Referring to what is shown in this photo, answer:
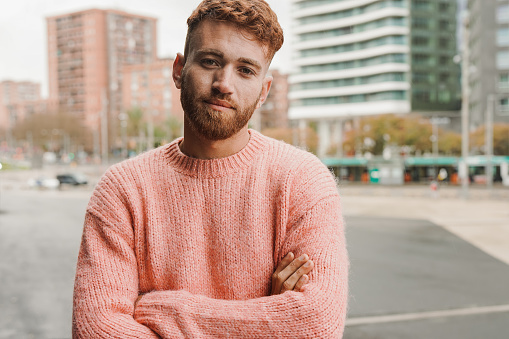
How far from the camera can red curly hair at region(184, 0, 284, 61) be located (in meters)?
1.69

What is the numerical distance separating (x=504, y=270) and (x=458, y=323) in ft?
15.0

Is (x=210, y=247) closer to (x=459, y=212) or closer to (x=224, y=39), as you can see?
(x=224, y=39)

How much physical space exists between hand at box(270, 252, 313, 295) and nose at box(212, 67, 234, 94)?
22.4 inches

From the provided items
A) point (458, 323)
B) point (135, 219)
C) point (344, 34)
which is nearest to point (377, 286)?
point (458, 323)

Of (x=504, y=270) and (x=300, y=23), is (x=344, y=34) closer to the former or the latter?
(x=300, y=23)

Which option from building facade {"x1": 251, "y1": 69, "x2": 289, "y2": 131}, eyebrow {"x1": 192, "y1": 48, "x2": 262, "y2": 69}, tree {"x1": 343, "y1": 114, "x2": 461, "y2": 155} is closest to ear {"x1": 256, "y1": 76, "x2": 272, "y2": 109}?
eyebrow {"x1": 192, "y1": 48, "x2": 262, "y2": 69}

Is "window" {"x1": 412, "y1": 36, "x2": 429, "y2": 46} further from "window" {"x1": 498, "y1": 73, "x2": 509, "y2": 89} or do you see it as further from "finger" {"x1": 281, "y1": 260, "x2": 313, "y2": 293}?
"finger" {"x1": 281, "y1": 260, "x2": 313, "y2": 293}

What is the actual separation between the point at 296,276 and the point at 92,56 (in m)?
113

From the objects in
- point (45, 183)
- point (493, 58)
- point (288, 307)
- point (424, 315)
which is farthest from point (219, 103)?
point (493, 58)

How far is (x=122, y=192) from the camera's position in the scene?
1.85 meters

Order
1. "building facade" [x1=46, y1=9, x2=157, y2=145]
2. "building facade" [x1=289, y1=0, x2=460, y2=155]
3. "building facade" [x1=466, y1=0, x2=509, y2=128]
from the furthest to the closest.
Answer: "building facade" [x1=46, y1=9, x2=157, y2=145]
"building facade" [x1=289, y1=0, x2=460, y2=155]
"building facade" [x1=466, y1=0, x2=509, y2=128]

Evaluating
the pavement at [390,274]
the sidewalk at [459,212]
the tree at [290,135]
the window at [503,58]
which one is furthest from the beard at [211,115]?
the window at [503,58]

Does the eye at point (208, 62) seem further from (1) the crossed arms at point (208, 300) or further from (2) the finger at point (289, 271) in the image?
(2) the finger at point (289, 271)

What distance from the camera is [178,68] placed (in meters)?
1.87
